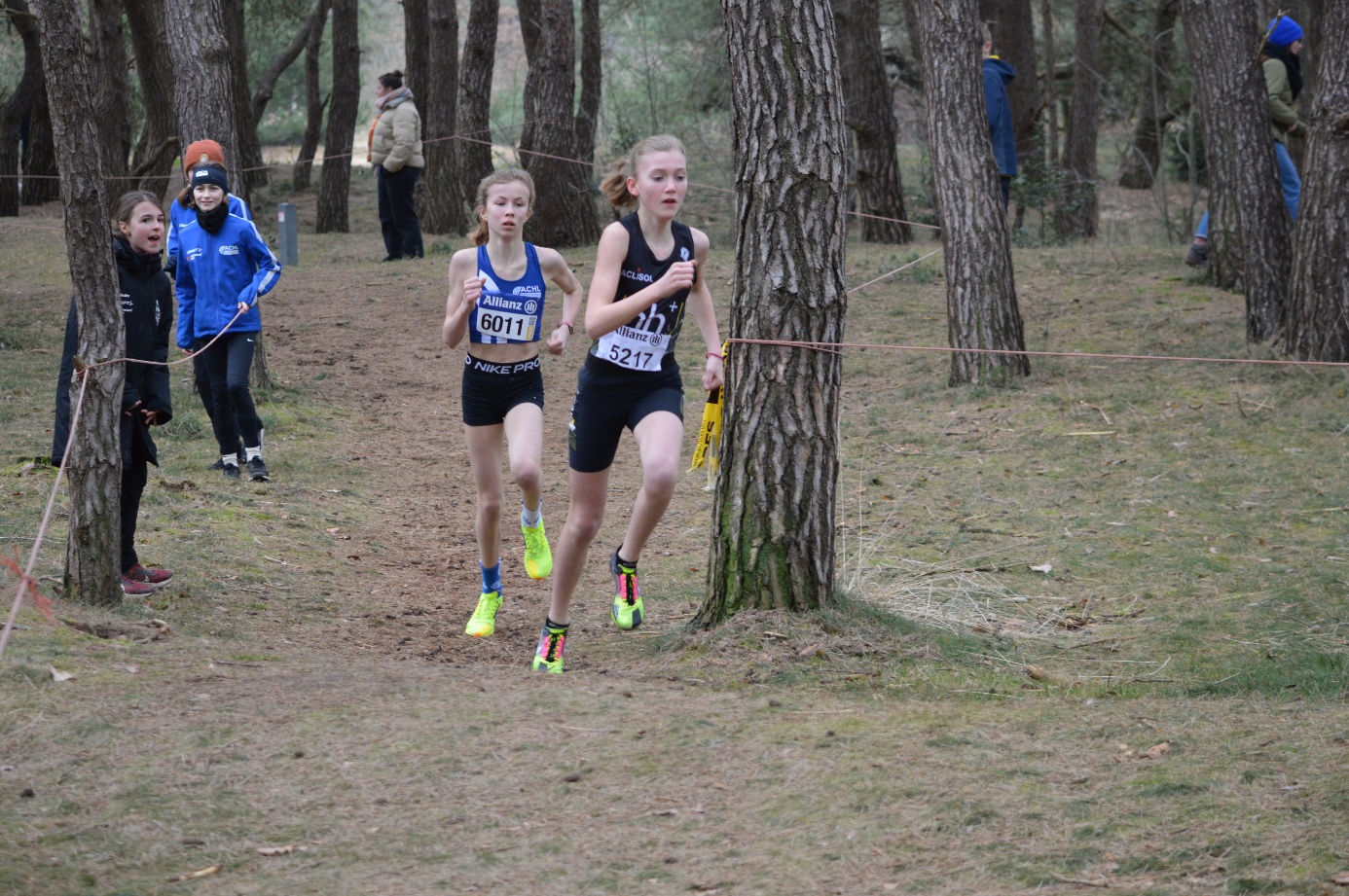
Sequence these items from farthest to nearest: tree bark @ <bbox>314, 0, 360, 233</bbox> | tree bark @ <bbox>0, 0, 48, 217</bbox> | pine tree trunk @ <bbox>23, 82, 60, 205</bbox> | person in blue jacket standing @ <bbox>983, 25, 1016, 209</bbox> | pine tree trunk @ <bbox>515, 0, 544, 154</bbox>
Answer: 1. pine tree trunk @ <bbox>23, 82, 60, 205</bbox>
2. tree bark @ <bbox>0, 0, 48, 217</bbox>
3. tree bark @ <bbox>314, 0, 360, 233</bbox>
4. pine tree trunk @ <bbox>515, 0, 544, 154</bbox>
5. person in blue jacket standing @ <bbox>983, 25, 1016, 209</bbox>

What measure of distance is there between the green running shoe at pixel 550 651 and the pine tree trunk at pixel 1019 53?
1464 centimetres

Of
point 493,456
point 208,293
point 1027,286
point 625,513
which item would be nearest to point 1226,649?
point 493,456

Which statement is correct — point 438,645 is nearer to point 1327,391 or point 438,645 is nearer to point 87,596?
point 87,596

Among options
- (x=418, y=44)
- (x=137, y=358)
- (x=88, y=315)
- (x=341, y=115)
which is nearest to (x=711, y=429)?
(x=88, y=315)

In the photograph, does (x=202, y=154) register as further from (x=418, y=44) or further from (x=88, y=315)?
(x=418, y=44)

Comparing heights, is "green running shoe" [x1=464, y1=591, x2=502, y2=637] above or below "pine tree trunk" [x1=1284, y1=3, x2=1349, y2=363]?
below

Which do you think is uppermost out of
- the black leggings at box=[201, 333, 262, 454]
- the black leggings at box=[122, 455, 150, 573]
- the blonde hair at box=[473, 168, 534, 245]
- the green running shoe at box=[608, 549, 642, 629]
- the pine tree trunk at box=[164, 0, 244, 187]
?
the pine tree trunk at box=[164, 0, 244, 187]

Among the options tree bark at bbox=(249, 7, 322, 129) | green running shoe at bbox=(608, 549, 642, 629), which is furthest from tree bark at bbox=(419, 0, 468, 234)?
green running shoe at bbox=(608, 549, 642, 629)

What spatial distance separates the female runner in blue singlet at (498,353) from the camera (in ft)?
18.5

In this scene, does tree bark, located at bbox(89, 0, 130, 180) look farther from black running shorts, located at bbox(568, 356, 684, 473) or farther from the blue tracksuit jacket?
black running shorts, located at bbox(568, 356, 684, 473)

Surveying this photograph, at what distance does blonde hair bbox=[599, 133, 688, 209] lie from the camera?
196 inches

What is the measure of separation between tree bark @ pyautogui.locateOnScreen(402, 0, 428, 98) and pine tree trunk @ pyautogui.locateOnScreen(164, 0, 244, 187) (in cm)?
1035

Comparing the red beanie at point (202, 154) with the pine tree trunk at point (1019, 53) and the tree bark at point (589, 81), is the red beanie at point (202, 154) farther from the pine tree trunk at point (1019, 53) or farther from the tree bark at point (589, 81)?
the pine tree trunk at point (1019, 53)

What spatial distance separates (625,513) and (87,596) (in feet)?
11.4
